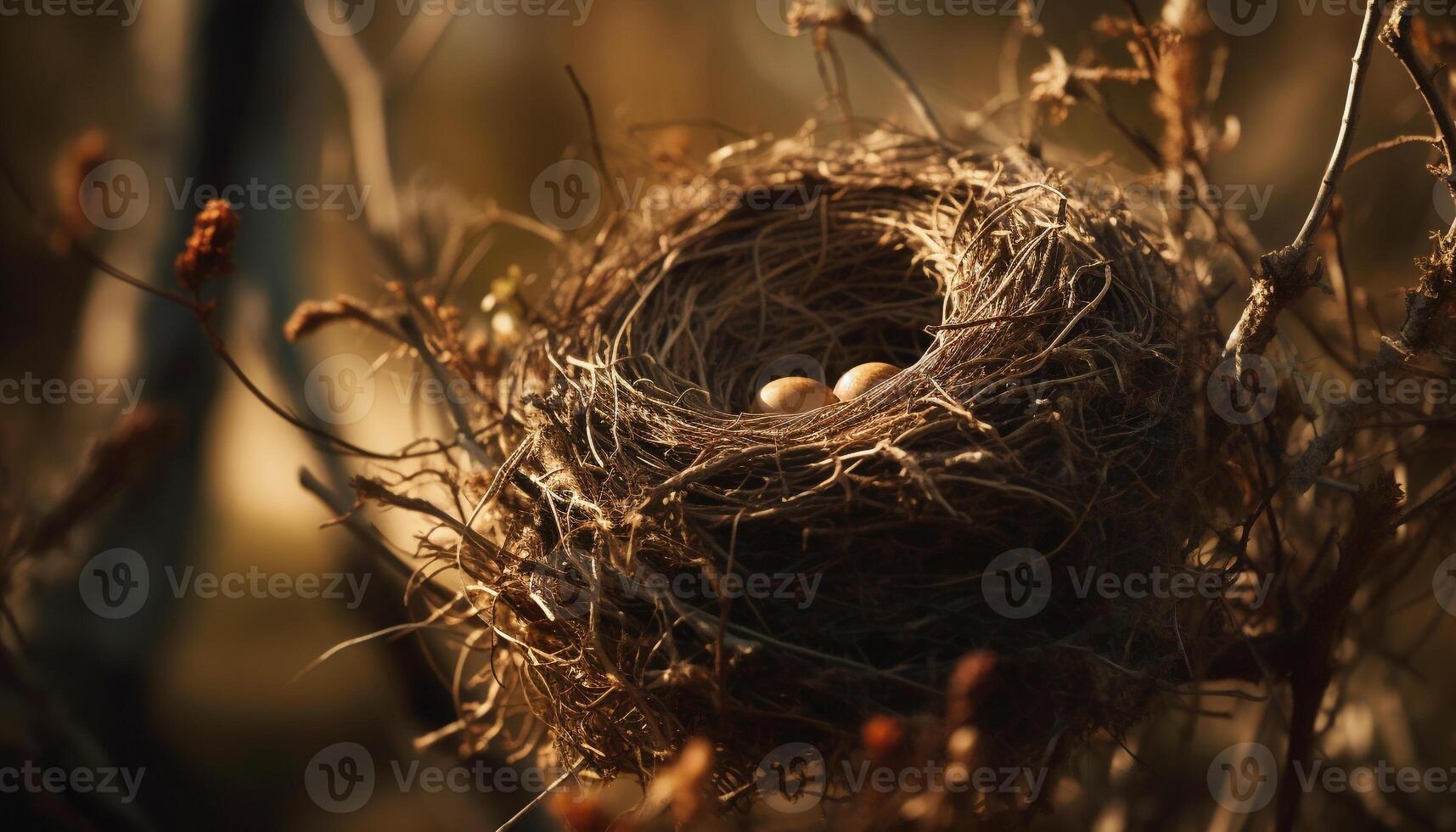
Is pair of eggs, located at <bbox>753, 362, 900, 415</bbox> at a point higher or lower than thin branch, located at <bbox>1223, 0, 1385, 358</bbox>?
lower

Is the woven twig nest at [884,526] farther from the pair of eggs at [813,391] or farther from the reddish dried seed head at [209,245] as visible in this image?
the reddish dried seed head at [209,245]

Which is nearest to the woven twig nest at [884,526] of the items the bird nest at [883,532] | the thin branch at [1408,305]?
the bird nest at [883,532]

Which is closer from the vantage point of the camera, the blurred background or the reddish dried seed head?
the reddish dried seed head

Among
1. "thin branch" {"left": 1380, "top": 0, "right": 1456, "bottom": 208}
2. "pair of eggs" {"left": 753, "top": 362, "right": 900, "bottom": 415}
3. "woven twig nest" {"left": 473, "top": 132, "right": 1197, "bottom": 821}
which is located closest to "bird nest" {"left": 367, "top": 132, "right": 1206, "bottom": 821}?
"woven twig nest" {"left": 473, "top": 132, "right": 1197, "bottom": 821}

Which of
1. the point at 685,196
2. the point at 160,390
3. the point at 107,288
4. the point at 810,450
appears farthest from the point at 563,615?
the point at 107,288

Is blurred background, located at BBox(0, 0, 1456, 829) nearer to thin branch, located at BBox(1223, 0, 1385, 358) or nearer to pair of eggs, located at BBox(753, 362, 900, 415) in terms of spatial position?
thin branch, located at BBox(1223, 0, 1385, 358)

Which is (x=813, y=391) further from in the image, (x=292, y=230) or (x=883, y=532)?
(x=292, y=230)
